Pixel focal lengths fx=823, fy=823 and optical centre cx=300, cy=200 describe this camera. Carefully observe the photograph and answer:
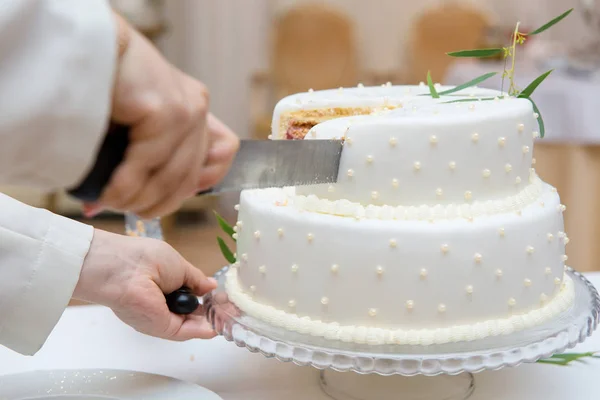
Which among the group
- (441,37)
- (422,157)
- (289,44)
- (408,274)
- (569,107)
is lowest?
(289,44)

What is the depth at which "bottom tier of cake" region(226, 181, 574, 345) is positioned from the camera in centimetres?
137

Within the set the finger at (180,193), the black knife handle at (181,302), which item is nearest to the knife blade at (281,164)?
the finger at (180,193)

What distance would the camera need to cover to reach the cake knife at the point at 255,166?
0.87m

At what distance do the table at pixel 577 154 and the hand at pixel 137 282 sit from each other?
2.81m

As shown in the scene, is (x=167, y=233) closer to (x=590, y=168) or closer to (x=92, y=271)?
(x=590, y=168)

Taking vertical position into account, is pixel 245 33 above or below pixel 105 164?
below

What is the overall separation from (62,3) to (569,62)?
4.02 meters

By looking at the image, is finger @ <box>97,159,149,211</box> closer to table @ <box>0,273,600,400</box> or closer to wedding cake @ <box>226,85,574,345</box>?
wedding cake @ <box>226,85,574,345</box>

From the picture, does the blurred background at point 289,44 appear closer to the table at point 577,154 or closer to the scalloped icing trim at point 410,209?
the table at point 577,154

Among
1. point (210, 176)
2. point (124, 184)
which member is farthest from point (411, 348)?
point (124, 184)

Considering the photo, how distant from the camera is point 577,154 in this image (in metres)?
3.96

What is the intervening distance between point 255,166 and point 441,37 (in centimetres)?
498

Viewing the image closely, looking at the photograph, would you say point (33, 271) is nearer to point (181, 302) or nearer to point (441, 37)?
point (181, 302)

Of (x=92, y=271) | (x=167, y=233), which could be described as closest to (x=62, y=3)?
(x=92, y=271)
